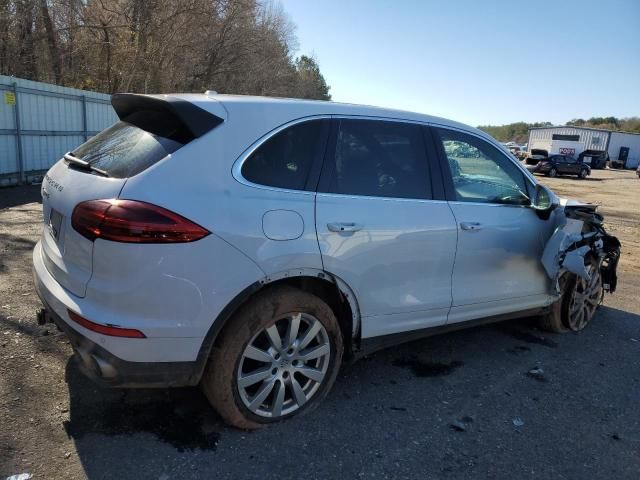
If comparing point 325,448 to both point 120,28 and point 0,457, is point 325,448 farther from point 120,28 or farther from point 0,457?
point 120,28

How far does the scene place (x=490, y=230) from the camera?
145 inches

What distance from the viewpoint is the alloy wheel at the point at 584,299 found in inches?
184

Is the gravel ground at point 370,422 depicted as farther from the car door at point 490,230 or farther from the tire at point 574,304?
the car door at point 490,230

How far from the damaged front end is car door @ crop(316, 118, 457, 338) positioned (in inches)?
50.1

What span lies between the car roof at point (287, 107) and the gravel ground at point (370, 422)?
1798 mm

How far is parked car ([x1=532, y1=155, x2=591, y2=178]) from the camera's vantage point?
3447 cm

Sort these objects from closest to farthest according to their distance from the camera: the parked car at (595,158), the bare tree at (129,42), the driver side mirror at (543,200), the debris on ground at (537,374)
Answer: the debris on ground at (537,374) < the driver side mirror at (543,200) < the bare tree at (129,42) < the parked car at (595,158)

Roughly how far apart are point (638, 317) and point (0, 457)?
229 inches

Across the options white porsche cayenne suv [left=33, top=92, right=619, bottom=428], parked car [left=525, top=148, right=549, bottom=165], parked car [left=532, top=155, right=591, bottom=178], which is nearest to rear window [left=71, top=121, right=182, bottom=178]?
white porsche cayenne suv [left=33, top=92, right=619, bottom=428]

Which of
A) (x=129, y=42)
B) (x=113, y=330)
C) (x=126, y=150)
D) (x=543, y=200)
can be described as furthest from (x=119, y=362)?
(x=129, y=42)

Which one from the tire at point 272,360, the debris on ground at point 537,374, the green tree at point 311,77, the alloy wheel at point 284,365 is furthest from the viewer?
the green tree at point 311,77

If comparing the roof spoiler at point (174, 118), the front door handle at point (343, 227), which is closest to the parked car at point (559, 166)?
the front door handle at point (343, 227)

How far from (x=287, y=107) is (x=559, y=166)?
3626 centimetres

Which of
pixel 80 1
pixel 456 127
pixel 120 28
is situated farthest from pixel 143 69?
pixel 456 127
